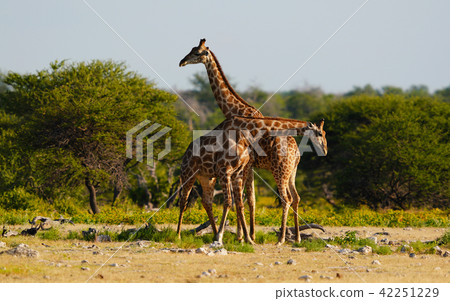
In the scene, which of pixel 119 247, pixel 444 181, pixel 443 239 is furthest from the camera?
pixel 444 181

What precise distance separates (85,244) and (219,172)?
3555 millimetres

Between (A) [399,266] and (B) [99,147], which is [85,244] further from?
(B) [99,147]

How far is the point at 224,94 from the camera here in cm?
1412

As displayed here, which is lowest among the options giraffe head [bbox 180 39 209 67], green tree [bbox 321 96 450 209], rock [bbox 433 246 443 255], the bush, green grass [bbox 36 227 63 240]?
rock [bbox 433 246 443 255]

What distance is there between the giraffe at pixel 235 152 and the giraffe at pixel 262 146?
0.84ft

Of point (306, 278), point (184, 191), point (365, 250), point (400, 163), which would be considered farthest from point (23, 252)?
point (400, 163)

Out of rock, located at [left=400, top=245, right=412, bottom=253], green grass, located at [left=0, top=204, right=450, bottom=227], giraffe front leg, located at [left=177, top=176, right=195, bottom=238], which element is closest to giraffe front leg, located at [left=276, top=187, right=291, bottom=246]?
giraffe front leg, located at [left=177, top=176, right=195, bottom=238]

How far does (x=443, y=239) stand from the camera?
14.1m

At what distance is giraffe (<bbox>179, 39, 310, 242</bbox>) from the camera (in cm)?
1307

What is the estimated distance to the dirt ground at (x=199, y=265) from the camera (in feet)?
30.0

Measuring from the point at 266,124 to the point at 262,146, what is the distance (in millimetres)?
537

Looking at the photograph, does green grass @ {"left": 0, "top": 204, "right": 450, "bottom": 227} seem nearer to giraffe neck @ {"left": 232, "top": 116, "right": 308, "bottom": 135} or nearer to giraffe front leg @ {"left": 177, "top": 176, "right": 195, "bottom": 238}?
giraffe front leg @ {"left": 177, "top": 176, "right": 195, "bottom": 238}

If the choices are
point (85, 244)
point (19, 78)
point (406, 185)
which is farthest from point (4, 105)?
point (406, 185)

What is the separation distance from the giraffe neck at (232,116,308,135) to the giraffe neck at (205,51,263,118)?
734mm
